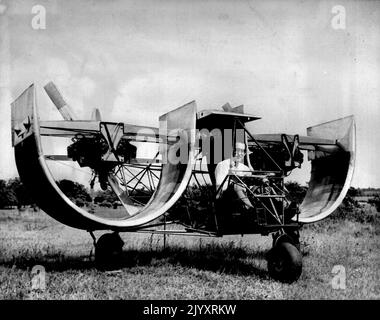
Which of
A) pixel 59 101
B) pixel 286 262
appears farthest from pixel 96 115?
pixel 286 262

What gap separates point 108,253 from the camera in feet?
27.6

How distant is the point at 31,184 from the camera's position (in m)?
6.20

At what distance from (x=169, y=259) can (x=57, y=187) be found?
474 cm

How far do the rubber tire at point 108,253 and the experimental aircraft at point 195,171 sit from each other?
0.02 meters

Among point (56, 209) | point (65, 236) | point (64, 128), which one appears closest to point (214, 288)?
point (56, 209)

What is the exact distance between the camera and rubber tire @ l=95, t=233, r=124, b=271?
8359mm

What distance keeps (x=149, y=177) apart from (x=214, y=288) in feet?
14.2

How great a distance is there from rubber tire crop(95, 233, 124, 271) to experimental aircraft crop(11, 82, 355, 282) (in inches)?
0.9

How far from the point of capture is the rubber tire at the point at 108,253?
8359mm

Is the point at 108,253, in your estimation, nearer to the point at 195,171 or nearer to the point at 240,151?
the point at 195,171

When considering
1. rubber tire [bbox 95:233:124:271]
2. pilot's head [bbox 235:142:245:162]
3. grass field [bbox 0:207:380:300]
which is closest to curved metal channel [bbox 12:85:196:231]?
grass field [bbox 0:207:380:300]
